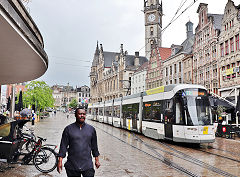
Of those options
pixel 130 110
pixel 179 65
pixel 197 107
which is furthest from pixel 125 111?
pixel 179 65

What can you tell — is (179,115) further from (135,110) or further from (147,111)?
(135,110)

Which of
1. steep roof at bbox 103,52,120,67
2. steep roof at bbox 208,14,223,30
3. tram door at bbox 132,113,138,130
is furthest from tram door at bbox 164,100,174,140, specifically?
steep roof at bbox 103,52,120,67

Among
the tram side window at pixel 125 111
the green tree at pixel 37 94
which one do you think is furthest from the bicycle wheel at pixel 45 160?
the green tree at pixel 37 94

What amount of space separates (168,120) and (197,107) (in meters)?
1.77

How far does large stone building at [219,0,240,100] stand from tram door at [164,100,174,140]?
15596 mm

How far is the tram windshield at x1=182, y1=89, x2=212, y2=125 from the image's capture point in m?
→ 12.9

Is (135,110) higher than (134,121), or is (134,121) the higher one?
(135,110)

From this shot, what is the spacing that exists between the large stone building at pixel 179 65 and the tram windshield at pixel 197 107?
26.0 meters

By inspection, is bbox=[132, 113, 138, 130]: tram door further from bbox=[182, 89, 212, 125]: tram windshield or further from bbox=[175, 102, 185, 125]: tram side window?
bbox=[182, 89, 212, 125]: tram windshield

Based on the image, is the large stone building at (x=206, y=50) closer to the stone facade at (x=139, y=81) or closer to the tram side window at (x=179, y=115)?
the stone facade at (x=139, y=81)

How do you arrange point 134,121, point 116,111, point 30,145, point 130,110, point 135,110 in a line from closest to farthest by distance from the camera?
point 30,145 < point 135,110 < point 134,121 < point 130,110 < point 116,111

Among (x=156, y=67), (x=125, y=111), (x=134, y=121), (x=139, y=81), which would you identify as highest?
(x=156, y=67)

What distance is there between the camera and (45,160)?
7.54m

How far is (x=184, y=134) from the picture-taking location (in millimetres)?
12875
